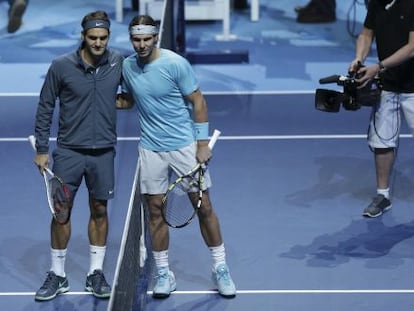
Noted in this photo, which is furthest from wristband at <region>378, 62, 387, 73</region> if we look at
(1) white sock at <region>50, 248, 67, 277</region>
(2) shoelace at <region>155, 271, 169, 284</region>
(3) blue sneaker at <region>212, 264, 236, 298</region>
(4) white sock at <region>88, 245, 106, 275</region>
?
(1) white sock at <region>50, 248, 67, 277</region>

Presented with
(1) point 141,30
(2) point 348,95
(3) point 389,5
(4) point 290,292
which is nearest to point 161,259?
(4) point 290,292

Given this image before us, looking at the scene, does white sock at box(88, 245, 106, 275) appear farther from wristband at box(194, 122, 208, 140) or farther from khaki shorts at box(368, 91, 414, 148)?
khaki shorts at box(368, 91, 414, 148)

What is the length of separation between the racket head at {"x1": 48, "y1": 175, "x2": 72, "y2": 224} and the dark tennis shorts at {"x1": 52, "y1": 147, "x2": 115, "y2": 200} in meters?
0.10

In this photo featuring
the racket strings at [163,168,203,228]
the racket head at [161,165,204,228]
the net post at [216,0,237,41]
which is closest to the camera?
the racket head at [161,165,204,228]

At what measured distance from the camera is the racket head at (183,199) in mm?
7918

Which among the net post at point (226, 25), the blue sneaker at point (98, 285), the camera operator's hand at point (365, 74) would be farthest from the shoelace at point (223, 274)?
the net post at point (226, 25)

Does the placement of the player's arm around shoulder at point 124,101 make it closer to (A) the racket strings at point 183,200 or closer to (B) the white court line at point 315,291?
(A) the racket strings at point 183,200

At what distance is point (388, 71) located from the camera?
9570 millimetres

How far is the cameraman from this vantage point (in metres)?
9.31

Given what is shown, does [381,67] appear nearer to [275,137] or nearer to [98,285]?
[98,285]

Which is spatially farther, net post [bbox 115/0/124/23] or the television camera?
net post [bbox 115/0/124/23]

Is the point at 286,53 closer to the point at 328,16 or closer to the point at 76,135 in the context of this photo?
the point at 328,16

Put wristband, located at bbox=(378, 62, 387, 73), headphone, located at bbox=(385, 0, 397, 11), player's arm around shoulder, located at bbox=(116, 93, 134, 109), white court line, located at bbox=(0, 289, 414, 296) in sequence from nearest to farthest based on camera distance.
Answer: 1. player's arm around shoulder, located at bbox=(116, 93, 134, 109)
2. white court line, located at bbox=(0, 289, 414, 296)
3. wristband, located at bbox=(378, 62, 387, 73)
4. headphone, located at bbox=(385, 0, 397, 11)

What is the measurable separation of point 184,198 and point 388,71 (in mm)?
2198
